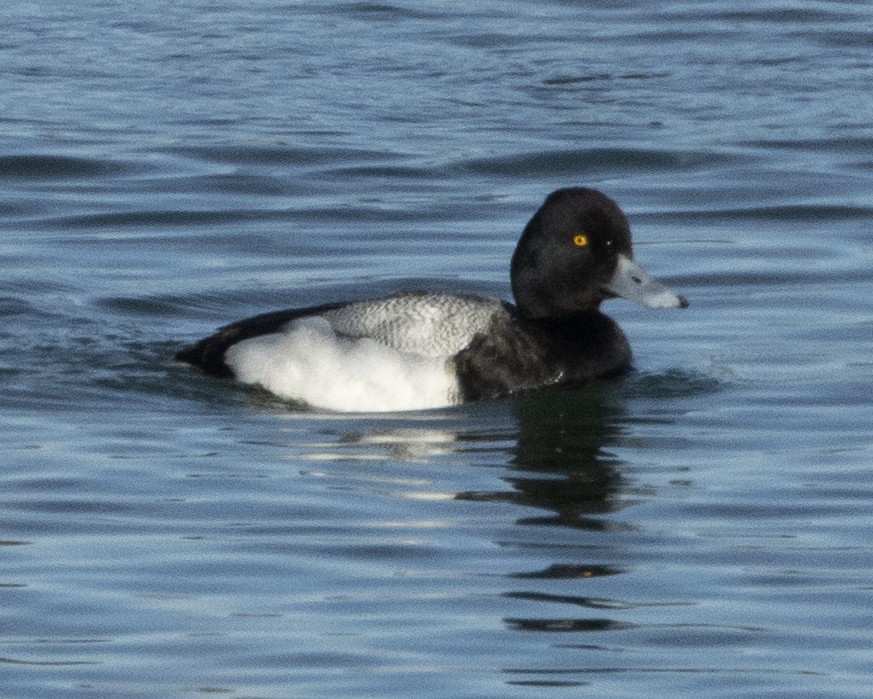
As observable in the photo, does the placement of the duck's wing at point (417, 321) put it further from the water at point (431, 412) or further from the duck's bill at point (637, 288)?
the duck's bill at point (637, 288)

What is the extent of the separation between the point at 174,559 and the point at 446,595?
967 mm

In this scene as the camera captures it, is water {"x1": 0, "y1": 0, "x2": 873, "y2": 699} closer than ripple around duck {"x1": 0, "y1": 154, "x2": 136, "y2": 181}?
Yes

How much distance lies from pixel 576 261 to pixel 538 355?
23.5 inches

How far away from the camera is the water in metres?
7.11

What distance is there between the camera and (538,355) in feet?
35.3

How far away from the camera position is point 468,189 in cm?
1562

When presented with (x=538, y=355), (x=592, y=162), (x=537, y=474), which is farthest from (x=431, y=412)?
(x=592, y=162)

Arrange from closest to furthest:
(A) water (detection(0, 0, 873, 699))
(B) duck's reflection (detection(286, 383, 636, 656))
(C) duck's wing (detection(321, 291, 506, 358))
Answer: (A) water (detection(0, 0, 873, 699)), (B) duck's reflection (detection(286, 383, 636, 656)), (C) duck's wing (detection(321, 291, 506, 358))

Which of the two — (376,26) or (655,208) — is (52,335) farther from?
(376,26)

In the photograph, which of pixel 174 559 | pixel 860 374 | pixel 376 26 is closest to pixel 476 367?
pixel 860 374

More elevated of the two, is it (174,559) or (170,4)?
(170,4)

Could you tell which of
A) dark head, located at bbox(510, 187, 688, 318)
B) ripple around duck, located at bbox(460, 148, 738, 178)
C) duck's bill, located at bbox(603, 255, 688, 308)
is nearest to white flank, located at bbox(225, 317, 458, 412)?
dark head, located at bbox(510, 187, 688, 318)

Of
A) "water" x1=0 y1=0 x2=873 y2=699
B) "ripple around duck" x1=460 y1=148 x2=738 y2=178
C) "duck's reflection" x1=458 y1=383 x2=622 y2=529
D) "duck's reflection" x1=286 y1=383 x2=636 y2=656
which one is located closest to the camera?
"water" x1=0 y1=0 x2=873 y2=699

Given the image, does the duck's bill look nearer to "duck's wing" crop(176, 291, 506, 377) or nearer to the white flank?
"duck's wing" crop(176, 291, 506, 377)
